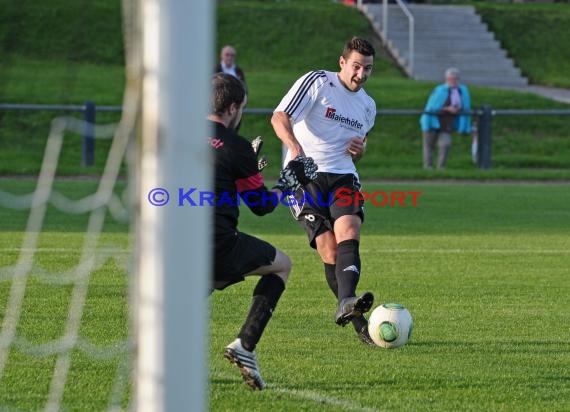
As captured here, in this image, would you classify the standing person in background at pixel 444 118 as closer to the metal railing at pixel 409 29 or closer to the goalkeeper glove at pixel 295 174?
the metal railing at pixel 409 29

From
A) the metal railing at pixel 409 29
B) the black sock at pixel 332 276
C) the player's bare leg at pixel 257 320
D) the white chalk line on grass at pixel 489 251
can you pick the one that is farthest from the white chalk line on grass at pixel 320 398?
the metal railing at pixel 409 29

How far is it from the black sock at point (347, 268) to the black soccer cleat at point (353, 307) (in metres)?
0.16

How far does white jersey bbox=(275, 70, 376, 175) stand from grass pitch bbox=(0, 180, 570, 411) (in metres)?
1.11

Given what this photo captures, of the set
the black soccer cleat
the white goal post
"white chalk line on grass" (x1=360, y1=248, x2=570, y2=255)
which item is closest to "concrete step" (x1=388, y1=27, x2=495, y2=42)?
"white chalk line on grass" (x1=360, y1=248, x2=570, y2=255)

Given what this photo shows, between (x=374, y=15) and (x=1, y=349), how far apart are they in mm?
28179

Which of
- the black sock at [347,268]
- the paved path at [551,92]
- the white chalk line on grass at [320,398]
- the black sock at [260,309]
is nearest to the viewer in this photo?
the white chalk line on grass at [320,398]

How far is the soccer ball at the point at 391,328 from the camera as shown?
7.36 m

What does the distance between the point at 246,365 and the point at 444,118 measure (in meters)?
16.1

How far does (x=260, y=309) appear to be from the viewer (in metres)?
6.50

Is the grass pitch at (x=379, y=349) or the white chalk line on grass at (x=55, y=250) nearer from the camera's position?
the grass pitch at (x=379, y=349)

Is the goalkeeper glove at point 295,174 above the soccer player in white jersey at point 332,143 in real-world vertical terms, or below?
above

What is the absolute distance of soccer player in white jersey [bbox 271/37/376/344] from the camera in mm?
8117

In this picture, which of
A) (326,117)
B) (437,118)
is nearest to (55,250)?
(326,117)

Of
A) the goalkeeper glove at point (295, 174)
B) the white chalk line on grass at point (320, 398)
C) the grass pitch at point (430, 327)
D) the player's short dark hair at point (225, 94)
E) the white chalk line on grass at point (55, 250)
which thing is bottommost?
the white chalk line on grass at point (55, 250)
